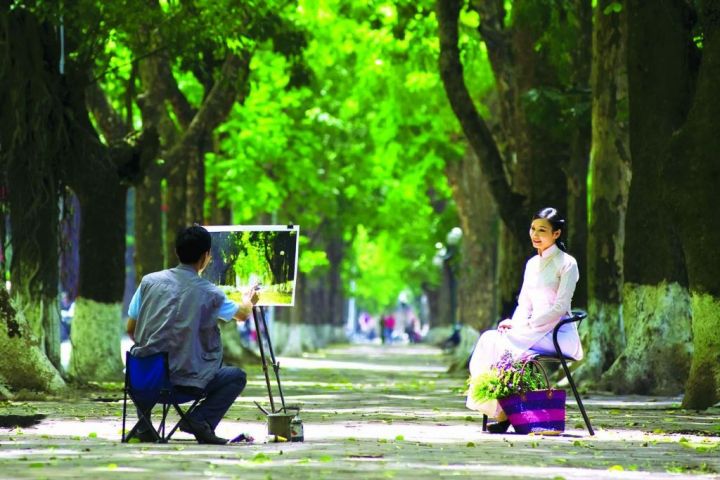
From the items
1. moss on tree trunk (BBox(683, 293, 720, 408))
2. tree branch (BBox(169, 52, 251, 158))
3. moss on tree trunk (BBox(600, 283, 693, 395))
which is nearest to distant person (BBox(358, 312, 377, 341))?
tree branch (BBox(169, 52, 251, 158))

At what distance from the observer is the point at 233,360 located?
37.5 meters

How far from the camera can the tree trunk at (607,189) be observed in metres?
26.2

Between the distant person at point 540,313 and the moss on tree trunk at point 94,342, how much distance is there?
12.5 m

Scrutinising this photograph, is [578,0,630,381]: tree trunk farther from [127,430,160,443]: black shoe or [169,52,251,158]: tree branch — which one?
[127,430,160,443]: black shoe

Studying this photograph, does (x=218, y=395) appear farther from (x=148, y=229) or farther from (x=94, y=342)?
(x=148, y=229)

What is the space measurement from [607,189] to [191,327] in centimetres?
1422

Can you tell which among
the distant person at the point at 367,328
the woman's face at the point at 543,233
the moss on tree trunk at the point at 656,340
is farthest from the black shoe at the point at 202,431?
the distant person at the point at 367,328

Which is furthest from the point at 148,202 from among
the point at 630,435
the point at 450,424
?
the point at 630,435

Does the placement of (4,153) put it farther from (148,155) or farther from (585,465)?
(585,465)

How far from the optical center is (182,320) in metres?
13.0

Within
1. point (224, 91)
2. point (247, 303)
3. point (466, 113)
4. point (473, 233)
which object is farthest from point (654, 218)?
point (473, 233)

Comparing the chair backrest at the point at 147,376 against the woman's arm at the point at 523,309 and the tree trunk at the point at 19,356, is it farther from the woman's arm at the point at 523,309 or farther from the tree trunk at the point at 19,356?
the tree trunk at the point at 19,356

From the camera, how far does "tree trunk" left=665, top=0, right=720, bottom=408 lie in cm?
1789

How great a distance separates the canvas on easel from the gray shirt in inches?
45.4
